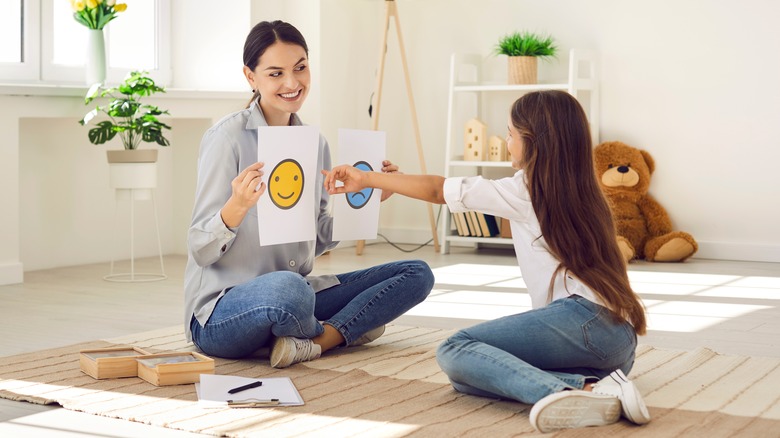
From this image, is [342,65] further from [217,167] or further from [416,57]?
[217,167]

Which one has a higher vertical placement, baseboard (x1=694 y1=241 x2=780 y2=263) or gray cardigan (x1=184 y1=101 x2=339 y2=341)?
gray cardigan (x1=184 y1=101 x2=339 y2=341)

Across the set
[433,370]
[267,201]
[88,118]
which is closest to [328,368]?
[433,370]

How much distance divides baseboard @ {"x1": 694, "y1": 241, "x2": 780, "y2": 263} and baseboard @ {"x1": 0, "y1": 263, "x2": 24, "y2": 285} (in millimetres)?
3206

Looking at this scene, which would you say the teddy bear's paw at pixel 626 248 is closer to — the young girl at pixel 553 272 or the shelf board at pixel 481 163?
the shelf board at pixel 481 163

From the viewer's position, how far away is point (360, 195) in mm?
2734

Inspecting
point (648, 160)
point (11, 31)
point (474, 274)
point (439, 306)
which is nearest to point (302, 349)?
point (439, 306)

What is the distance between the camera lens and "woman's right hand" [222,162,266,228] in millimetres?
2352

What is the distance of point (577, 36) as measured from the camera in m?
5.33

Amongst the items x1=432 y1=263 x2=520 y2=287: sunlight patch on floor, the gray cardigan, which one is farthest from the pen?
x1=432 y1=263 x2=520 y2=287: sunlight patch on floor

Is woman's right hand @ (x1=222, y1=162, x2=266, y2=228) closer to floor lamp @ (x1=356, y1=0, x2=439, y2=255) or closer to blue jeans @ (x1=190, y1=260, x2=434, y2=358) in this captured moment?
blue jeans @ (x1=190, y1=260, x2=434, y2=358)

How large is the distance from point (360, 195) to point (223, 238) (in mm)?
469

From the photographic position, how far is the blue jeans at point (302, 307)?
7.94 feet

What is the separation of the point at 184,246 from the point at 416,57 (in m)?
1.71

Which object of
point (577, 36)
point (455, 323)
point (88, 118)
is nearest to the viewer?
point (455, 323)
